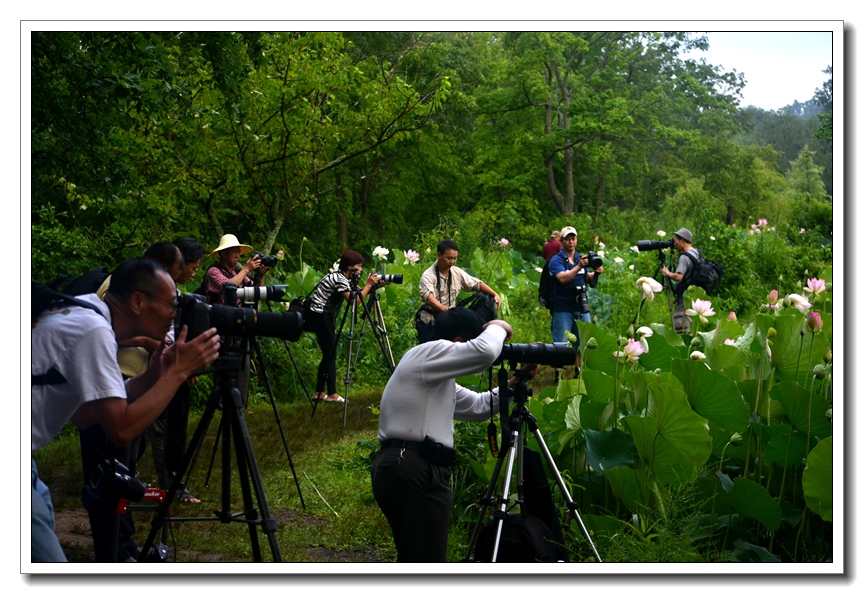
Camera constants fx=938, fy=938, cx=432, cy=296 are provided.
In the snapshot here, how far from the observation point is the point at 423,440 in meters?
2.97

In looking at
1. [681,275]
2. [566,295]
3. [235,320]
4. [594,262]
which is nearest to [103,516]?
[235,320]

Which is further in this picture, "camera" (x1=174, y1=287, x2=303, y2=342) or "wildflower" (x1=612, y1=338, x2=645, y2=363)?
"wildflower" (x1=612, y1=338, x2=645, y2=363)

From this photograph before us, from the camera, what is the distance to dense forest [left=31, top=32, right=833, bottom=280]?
525cm

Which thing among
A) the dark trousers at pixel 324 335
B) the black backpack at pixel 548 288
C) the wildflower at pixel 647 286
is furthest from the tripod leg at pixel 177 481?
the black backpack at pixel 548 288

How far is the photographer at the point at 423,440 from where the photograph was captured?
2.94m

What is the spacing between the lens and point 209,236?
9773 mm

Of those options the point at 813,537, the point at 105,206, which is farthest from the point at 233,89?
the point at 813,537

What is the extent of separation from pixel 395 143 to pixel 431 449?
37.3 ft

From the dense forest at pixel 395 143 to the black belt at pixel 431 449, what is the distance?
2024 mm

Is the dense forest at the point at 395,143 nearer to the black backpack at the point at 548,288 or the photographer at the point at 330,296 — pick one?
the photographer at the point at 330,296

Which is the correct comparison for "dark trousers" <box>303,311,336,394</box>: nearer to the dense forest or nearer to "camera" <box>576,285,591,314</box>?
the dense forest

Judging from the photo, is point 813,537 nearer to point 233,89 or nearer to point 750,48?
point 750,48

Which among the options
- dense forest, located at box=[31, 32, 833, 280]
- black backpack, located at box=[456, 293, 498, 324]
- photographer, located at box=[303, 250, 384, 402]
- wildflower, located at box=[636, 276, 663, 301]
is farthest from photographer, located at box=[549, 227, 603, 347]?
black backpack, located at box=[456, 293, 498, 324]

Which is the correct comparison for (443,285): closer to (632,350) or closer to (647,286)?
(647,286)
